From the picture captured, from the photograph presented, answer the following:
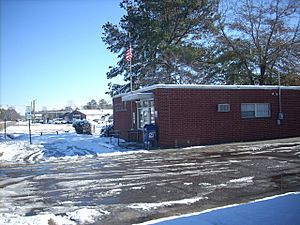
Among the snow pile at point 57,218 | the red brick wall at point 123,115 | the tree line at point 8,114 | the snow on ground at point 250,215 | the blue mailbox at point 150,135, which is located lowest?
the snow pile at point 57,218

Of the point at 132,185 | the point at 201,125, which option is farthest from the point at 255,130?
the point at 132,185

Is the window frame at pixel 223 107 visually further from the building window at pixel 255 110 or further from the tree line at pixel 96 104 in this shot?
the tree line at pixel 96 104

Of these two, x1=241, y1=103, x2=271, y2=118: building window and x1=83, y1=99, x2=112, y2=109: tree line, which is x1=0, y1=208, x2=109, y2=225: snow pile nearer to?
x1=241, y1=103, x2=271, y2=118: building window

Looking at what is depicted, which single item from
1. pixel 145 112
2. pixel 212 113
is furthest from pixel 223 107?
pixel 145 112

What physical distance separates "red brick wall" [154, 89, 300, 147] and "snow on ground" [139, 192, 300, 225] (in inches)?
566

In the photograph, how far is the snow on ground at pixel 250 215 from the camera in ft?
19.4

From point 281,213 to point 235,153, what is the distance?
1151 centimetres

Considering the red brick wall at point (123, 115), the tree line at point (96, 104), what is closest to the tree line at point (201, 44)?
the red brick wall at point (123, 115)

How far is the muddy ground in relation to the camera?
7.99 metres

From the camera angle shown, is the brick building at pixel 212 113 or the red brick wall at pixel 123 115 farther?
the red brick wall at pixel 123 115

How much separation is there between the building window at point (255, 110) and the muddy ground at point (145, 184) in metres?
7.49

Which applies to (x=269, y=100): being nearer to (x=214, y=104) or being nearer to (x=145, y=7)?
(x=214, y=104)

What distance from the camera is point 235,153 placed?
1759cm

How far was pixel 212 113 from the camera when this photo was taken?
75.2ft
